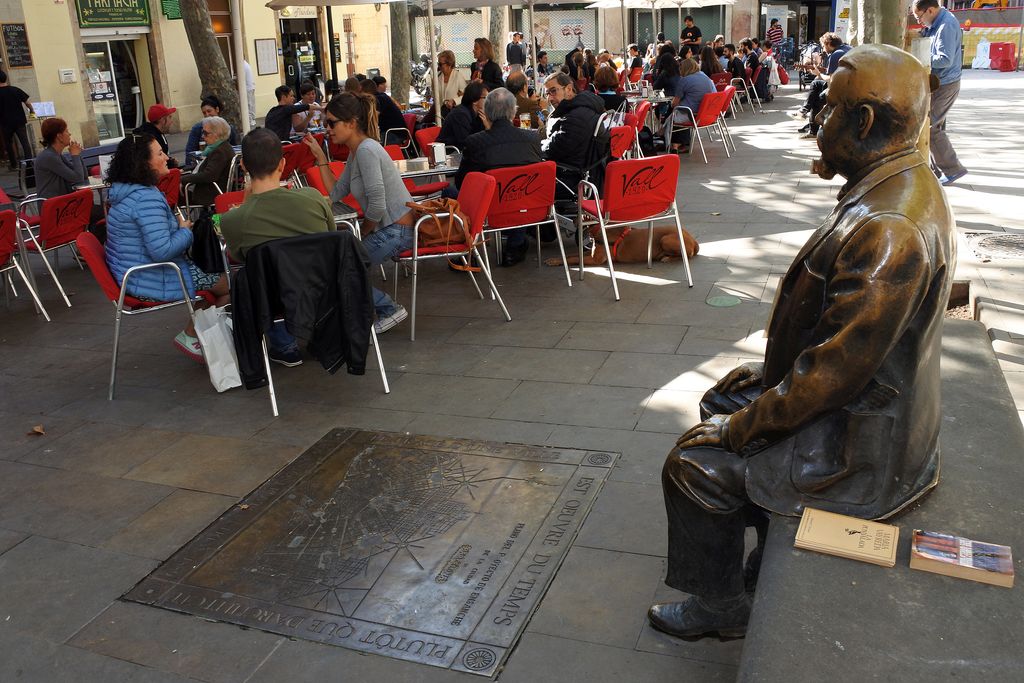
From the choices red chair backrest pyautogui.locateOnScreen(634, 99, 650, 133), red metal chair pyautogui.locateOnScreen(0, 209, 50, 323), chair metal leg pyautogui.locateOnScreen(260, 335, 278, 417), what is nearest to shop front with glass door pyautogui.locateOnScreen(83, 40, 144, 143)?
red chair backrest pyautogui.locateOnScreen(634, 99, 650, 133)

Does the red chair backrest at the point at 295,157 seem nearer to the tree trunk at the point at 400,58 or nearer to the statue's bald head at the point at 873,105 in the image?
the tree trunk at the point at 400,58

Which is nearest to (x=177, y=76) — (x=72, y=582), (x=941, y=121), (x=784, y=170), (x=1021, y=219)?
(x=784, y=170)

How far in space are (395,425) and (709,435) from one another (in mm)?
2424

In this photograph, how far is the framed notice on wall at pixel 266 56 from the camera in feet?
76.0

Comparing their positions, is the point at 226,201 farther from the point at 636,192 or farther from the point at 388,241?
the point at 636,192

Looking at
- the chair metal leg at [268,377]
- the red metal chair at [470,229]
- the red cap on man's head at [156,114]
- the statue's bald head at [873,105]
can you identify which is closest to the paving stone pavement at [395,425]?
the chair metal leg at [268,377]

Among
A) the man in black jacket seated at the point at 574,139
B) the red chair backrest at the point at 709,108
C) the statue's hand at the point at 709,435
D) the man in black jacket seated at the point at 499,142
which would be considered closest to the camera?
the statue's hand at the point at 709,435

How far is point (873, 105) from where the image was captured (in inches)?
82.7

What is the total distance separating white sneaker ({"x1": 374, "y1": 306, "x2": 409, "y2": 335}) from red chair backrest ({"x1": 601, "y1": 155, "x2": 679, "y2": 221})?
1.62 metres

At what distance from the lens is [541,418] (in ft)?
14.8

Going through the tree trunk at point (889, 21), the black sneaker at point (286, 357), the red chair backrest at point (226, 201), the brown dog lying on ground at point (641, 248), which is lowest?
the black sneaker at point (286, 357)

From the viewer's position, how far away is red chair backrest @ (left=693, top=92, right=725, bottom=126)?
483 inches

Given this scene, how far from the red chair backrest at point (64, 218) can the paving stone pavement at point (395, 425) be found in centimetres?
51

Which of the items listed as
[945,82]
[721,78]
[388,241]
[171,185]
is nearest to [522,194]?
[388,241]
